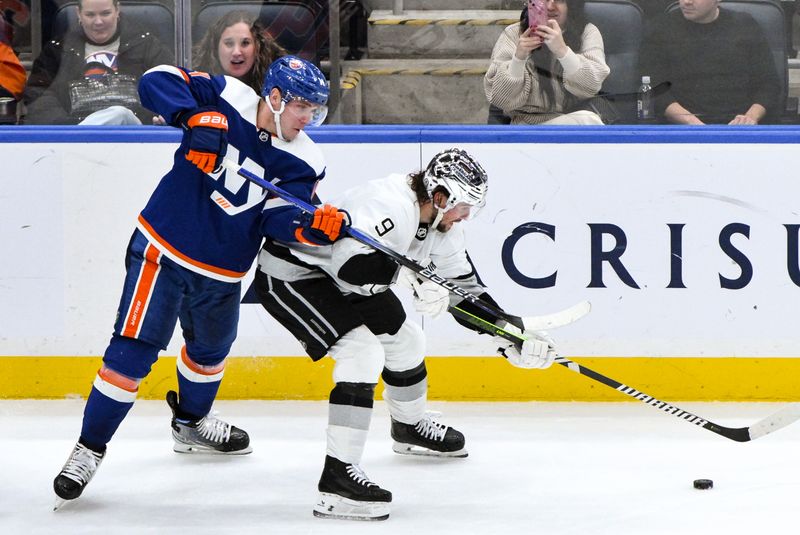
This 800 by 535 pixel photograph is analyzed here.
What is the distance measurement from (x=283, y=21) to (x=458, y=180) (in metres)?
1.55

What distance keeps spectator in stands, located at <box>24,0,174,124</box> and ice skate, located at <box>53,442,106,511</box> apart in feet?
5.12

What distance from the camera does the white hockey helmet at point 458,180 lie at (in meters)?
3.04

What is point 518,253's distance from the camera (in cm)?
410

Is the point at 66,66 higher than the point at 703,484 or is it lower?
higher

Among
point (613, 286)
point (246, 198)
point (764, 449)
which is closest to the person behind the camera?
point (246, 198)

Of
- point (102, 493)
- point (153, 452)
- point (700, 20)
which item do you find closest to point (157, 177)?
point (153, 452)

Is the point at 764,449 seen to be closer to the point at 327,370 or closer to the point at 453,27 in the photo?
the point at 327,370

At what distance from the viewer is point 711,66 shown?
420cm

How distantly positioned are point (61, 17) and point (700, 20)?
215 cm

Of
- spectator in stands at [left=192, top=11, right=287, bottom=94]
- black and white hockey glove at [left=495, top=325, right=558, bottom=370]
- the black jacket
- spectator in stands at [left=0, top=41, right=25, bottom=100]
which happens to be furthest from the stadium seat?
black and white hockey glove at [left=495, top=325, right=558, bottom=370]

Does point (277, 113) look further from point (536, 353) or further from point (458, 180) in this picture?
point (536, 353)

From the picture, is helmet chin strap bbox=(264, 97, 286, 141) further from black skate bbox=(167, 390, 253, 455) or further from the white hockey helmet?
black skate bbox=(167, 390, 253, 455)

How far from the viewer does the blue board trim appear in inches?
160

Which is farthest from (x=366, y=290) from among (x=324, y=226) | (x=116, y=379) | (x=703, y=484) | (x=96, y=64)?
(x=96, y=64)
